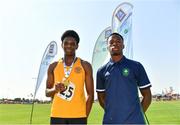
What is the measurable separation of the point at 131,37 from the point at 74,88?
248 inches

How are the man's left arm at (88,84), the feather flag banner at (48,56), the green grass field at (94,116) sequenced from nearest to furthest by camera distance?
1. the man's left arm at (88,84)
2. the feather flag banner at (48,56)
3. the green grass field at (94,116)

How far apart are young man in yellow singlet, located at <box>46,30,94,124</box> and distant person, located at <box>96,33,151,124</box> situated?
0.75ft

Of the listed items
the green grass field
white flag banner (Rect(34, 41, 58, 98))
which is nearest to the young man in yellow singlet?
white flag banner (Rect(34, 41, 58, 98))

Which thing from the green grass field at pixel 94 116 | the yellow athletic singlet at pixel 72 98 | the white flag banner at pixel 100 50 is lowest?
the green grass field at pixel 94 116

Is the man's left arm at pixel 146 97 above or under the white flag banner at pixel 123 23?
under

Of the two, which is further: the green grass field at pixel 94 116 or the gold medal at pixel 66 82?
the green grass field at pixel 94 116

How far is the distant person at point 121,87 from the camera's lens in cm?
480

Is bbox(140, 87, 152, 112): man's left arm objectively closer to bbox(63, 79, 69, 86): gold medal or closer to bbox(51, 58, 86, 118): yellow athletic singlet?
bbox(51, 58, 86, 118): yellow athletic singlet

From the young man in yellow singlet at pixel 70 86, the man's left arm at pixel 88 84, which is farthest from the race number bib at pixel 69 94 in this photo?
the man's left arm at pixel 88 84

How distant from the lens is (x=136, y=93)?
490 centimetres

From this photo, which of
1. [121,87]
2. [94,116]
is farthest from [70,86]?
[94,116]

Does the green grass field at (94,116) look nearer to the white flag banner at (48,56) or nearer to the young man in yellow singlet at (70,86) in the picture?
the white flag banner at (48,56)

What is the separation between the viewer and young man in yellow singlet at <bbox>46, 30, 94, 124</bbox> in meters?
4.86

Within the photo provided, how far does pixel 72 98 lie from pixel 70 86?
147mm
